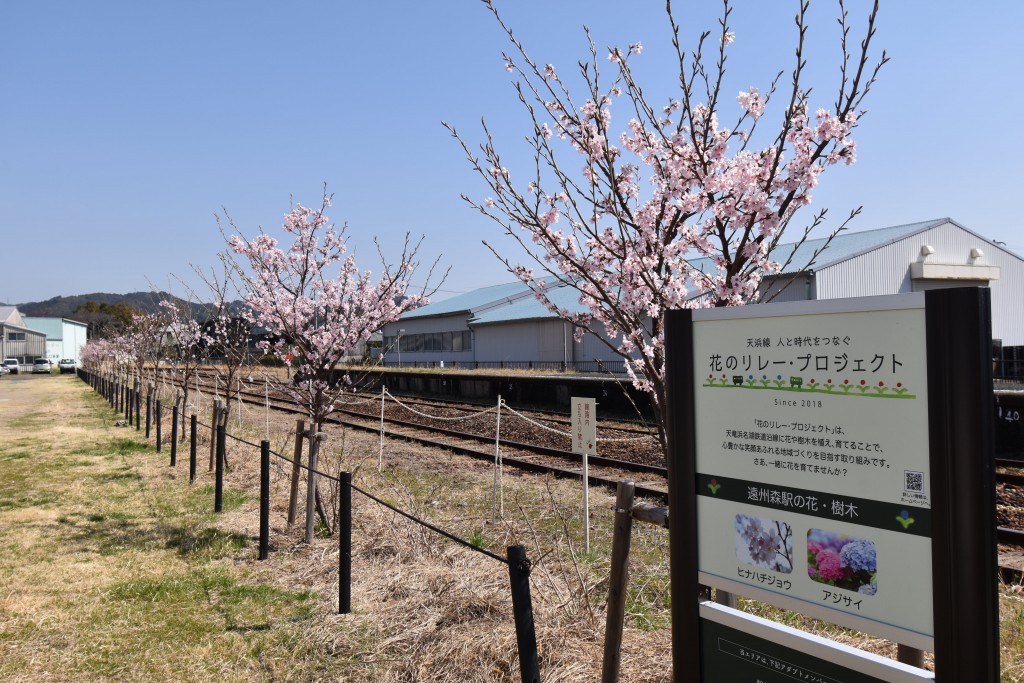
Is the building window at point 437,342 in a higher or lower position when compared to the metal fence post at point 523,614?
higher

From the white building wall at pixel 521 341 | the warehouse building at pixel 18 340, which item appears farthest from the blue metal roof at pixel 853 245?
the warehouse building at pixel 18 340

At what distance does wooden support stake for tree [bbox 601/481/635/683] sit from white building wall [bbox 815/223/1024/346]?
2508cm

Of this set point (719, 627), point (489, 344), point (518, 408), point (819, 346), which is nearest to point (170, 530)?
point (719, 627)

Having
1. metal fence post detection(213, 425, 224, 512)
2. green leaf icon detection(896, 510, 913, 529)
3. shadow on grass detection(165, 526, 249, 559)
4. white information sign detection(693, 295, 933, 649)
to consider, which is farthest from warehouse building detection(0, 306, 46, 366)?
green leaf icon detection(896, 510, 913, 529)

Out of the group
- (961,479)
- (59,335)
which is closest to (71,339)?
(59,335)

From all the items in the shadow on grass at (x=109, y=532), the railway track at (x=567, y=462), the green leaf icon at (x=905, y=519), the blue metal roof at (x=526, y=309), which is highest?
the blue metal roof at (x=526, y=309)

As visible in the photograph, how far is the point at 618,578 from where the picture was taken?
→ 11.9 ft

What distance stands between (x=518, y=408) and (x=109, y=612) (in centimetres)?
1926

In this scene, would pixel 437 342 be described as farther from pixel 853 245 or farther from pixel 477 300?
pixel 853 245

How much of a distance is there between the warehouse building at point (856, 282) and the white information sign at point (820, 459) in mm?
18432

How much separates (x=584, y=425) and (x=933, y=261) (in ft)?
94.8

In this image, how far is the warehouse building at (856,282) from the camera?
28.7 metres

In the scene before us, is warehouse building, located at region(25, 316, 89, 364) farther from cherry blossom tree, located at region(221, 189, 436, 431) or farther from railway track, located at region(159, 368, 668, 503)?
cherry blossom tree, located at region(221, 189, 436, 431)

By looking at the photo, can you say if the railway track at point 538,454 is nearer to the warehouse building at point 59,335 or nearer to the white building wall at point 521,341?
the white building wall at point 521,341
